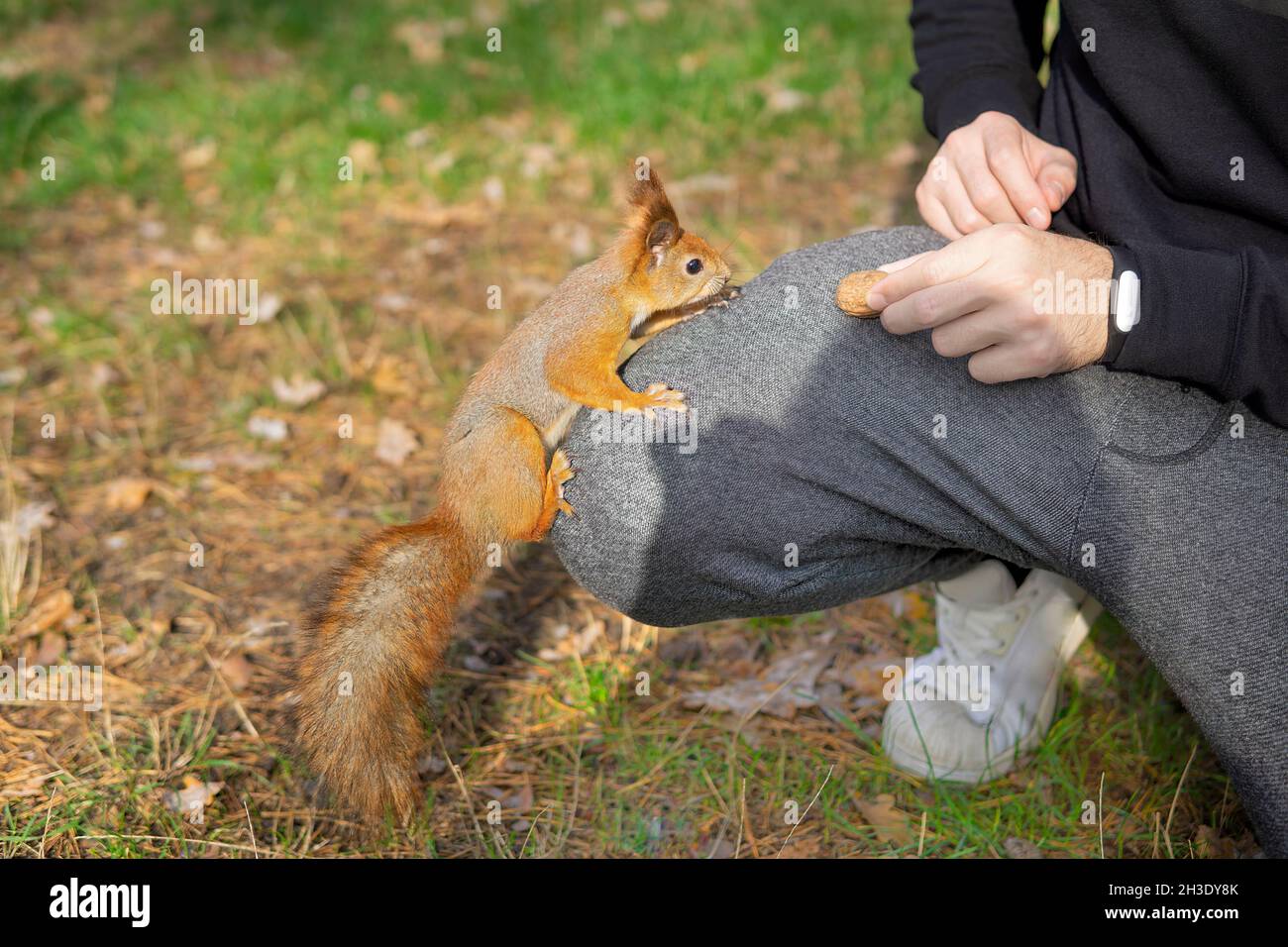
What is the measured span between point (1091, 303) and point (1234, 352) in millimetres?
175

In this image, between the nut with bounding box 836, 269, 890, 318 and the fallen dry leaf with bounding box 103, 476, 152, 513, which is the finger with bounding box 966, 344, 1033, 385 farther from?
the fallen dry leaf with bounding box 103, 476, 152, 513

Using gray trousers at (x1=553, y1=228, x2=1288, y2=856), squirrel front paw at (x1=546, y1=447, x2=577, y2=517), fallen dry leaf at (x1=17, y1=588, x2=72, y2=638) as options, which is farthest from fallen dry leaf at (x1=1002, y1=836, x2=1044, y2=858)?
fallen dry leaf at (x1=17, y1=588, x2=72, y2=638)

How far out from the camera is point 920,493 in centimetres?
150

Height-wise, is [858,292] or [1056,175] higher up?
[1056,175]

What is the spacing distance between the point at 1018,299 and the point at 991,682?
0.80 meters

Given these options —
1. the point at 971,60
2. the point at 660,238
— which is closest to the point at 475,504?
the point at 660,238

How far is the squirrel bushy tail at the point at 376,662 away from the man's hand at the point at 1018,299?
0.81 metres

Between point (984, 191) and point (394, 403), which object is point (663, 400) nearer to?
point (984, 191)

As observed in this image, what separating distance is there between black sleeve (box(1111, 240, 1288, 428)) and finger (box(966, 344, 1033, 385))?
13 centimetres

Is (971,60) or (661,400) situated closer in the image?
(661,400)

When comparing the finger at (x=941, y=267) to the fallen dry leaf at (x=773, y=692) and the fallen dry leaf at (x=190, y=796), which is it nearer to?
the fallen dry leaf at (x=773, y=692)

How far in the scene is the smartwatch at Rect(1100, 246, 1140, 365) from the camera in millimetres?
1348

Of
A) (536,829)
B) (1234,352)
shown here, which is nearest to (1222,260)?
(1234,352)

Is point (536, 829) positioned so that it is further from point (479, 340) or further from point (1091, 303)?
point (479, 340)
